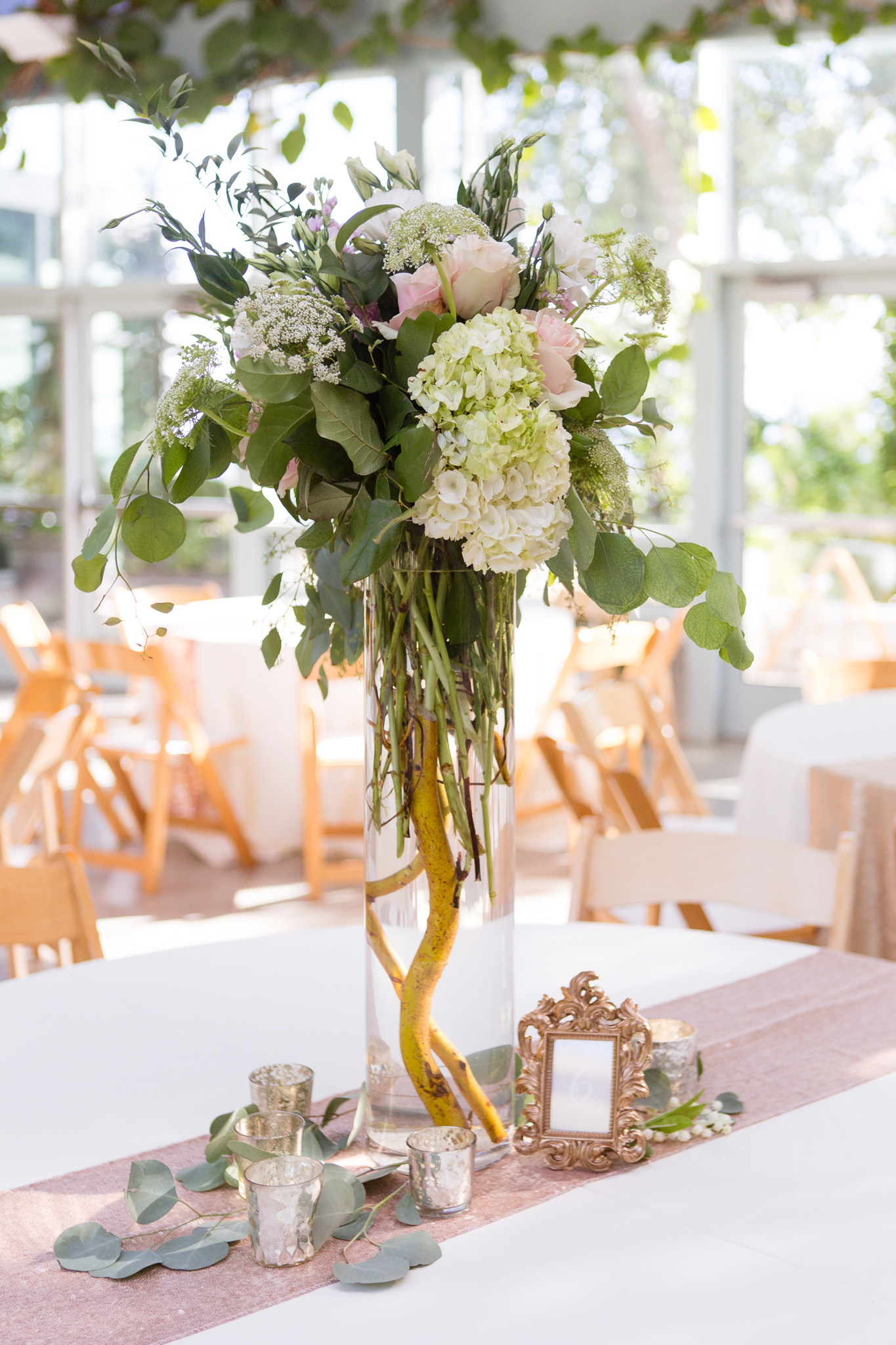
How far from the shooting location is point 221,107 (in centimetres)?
676

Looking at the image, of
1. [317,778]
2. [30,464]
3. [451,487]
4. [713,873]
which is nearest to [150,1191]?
[451,487]

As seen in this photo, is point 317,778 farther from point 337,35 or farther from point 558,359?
point 337,35

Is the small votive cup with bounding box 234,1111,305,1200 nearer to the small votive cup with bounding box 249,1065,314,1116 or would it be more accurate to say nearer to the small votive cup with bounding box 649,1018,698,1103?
the small votive cup with bounding box 249,1065,314,1116

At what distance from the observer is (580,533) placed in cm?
102

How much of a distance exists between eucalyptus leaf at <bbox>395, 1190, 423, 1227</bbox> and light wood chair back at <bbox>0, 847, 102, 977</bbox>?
754mm

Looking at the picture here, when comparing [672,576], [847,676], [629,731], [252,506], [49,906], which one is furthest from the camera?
[629,731]

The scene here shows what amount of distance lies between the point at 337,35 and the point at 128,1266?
6.57 m

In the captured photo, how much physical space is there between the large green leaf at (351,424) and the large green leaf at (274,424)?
0.06 feet

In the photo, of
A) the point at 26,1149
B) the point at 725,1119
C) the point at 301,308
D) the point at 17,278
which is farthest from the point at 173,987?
the point at 17,278

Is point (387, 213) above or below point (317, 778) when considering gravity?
above

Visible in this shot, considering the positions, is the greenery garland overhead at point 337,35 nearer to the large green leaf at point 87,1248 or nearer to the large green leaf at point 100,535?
the large green leaf at point 100,535

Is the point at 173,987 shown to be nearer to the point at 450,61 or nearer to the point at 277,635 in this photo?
the point at 277,635

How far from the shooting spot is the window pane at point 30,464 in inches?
306

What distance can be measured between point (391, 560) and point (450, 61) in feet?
20.0
